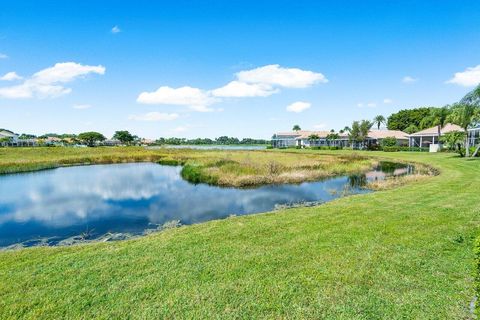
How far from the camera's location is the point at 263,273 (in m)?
5.83

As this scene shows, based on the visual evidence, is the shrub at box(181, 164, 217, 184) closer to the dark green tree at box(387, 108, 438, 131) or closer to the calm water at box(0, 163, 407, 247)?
the calm water at box(0, 163, 407, 247)

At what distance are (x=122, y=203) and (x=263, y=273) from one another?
13.8 metres

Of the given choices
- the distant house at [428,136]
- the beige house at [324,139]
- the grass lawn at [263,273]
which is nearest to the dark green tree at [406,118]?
the beige house at [324,139]

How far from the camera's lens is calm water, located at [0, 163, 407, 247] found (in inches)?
497

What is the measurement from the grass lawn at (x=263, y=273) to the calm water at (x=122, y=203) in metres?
4.87

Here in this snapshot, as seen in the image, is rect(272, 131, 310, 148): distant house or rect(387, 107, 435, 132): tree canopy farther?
rect(272, 131, 310, 148): distant house

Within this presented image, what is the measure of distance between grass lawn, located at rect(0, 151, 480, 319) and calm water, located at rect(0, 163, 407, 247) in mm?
4874

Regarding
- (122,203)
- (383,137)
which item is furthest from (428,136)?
(122,203)

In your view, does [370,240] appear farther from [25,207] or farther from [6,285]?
[25,207]

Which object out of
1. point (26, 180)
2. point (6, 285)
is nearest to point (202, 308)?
point (6, 285)

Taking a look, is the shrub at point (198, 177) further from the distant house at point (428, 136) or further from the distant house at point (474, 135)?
the distant house at point (428, 136)

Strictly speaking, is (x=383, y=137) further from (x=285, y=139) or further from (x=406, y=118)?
(x=285, y=139)

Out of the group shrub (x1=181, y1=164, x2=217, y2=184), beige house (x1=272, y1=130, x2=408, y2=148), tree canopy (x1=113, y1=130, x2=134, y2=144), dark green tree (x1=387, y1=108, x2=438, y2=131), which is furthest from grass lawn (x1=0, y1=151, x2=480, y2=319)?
tree canopy (x1=113, y1=130, x2=134, y2=144)

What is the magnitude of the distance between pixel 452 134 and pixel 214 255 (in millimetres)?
42711
